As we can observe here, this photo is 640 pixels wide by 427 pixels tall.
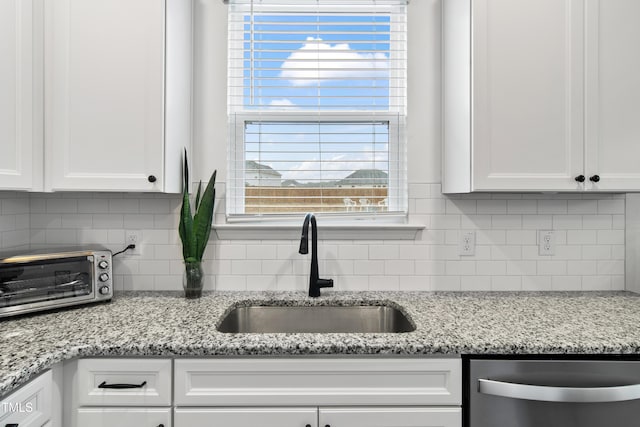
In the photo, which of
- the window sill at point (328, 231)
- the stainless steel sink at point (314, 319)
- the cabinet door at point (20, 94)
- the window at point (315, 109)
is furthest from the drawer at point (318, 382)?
the cabinet door at point (20, 94)

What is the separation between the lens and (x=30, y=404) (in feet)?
3.46

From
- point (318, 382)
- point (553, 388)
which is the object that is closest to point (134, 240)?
point (318, 382)

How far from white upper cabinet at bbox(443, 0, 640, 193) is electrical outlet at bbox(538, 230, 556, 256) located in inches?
14.9

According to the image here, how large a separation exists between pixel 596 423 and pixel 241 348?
3.77ft

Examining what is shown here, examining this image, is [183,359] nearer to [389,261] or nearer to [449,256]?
[389,261]

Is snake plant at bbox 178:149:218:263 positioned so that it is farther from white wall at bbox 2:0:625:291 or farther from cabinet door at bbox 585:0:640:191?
cabinet door at bbox 585:0:640:191

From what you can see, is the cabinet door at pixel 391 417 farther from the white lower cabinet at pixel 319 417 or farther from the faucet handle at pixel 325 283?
the faucet handle at pixel 325 283

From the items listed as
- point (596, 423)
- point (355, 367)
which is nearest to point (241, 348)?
point (355, 367)

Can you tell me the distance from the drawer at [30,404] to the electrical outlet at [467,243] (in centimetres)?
174

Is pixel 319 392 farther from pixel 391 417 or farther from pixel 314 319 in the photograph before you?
pixel 314 319

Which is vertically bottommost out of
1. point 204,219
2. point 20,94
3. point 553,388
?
point 553,388

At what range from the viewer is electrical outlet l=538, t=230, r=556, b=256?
1916mm

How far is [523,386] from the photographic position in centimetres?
119

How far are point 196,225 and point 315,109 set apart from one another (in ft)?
2.73
